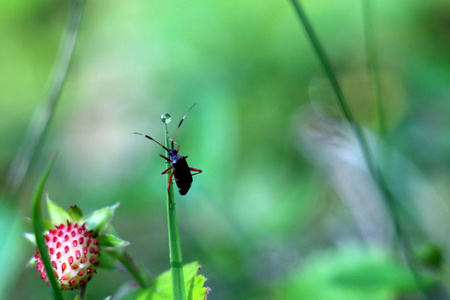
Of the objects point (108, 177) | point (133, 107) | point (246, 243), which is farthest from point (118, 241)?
point (133, 107)

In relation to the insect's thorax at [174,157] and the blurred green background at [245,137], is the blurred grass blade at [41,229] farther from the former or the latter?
the blurred green background at [245,137]

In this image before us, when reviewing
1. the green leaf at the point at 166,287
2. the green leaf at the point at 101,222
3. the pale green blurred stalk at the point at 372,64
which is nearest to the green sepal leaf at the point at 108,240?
the green leaf at the point at 101,222

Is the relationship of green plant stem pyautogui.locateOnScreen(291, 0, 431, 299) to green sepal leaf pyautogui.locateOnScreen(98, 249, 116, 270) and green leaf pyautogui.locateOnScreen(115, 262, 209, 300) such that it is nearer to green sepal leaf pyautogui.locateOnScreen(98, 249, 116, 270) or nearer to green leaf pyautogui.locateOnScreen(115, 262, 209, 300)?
green leaf pyautogui.locateOnScreen(115, 262, 209, 300)

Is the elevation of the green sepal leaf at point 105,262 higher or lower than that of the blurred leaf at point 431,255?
lower

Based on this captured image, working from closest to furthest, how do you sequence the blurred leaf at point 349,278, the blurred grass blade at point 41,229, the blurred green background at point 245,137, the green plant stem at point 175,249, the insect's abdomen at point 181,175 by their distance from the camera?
the blurred grass blade at point 41,229 < the green plant stem at point 175,249 < the insect's abdomen at point 181,175 < the blurred leaf at point 349,278 < the blurred green background at point 245,137

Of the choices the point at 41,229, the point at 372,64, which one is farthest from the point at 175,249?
the point at 372,64
